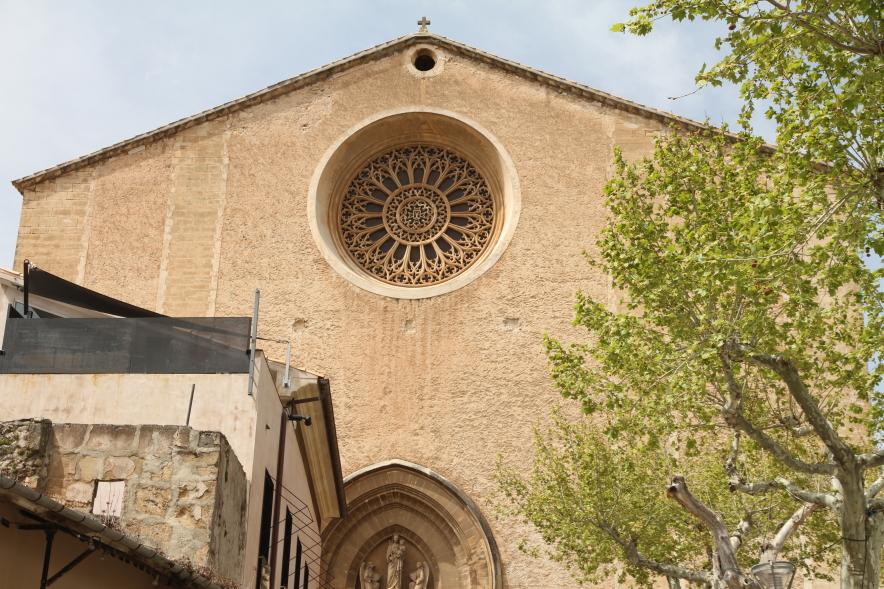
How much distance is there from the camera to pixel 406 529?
59.6ft

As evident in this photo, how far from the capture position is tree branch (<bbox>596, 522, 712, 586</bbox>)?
11.6 m

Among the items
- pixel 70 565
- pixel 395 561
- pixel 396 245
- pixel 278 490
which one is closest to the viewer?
pixel 70 565

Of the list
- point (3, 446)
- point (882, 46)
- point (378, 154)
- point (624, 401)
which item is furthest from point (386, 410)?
point (882, 46)

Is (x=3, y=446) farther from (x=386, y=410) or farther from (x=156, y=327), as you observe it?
(x=386, y=410)

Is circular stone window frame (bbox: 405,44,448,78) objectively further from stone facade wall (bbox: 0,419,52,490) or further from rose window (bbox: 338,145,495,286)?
stone facade wall (bbox: 0,419,52,490)

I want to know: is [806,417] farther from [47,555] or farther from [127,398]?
[47,555]

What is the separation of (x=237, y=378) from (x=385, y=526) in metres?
8.46

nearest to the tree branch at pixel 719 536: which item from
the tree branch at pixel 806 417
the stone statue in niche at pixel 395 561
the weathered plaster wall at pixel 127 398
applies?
the tree branch at pixel 806 417

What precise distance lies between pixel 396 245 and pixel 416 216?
565 mm

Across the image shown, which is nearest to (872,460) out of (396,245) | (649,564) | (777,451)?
(777,451)

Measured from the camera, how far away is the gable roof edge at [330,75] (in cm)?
2006

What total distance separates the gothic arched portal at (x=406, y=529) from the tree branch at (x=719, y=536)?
837 cm

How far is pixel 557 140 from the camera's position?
2002cm

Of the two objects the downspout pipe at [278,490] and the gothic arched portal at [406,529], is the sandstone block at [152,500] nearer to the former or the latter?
the downspout pipe at [278,490]
